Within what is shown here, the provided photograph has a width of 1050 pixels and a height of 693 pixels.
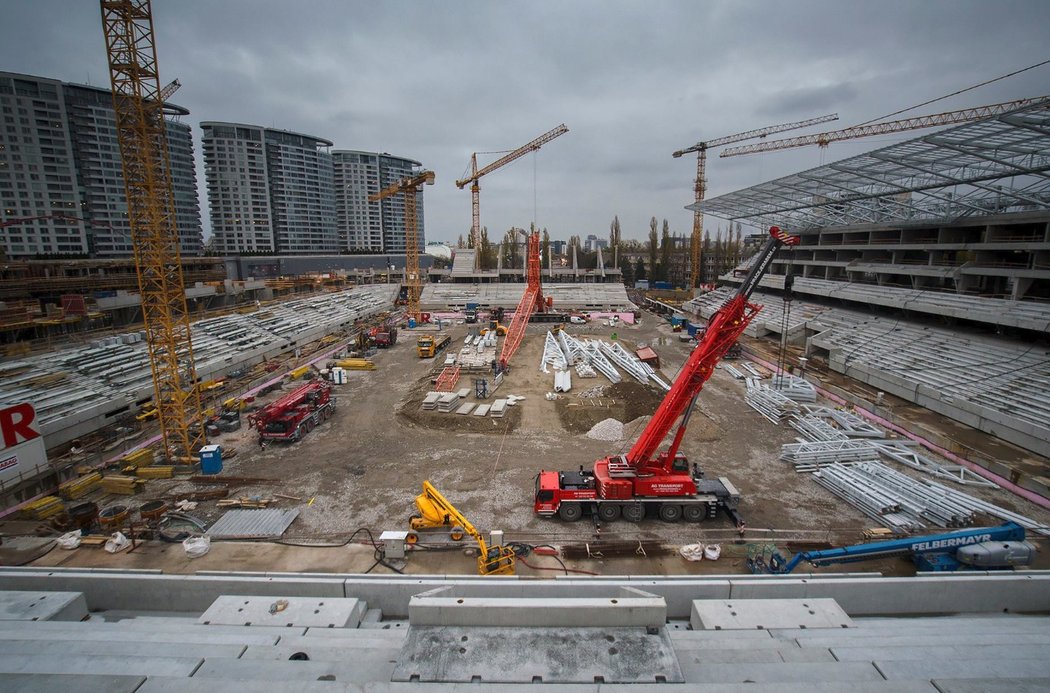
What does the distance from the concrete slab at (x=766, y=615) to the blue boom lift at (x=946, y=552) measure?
7296mm

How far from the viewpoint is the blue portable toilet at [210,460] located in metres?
14.9

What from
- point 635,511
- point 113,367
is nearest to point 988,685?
point 635,511

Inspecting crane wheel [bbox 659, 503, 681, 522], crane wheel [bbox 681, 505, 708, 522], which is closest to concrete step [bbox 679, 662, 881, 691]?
crane wheel [bbox 659, 503, 681, 522]

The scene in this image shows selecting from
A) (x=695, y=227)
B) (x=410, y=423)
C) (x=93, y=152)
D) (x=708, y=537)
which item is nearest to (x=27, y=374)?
(x=410, y=423)

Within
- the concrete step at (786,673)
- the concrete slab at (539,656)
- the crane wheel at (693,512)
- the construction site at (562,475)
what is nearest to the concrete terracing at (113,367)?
the construction site at (562,475)

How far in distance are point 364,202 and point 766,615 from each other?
3914 inches

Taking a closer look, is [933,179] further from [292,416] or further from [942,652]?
[292,416]

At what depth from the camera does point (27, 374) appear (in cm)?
1873

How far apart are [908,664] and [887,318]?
34.5m

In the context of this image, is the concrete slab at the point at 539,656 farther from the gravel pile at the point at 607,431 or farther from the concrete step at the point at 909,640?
the gravel pile at the point at 607,431

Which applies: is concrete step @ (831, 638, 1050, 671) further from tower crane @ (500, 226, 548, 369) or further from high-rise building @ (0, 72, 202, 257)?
high-rise building @ (0, 72, 202, 257)

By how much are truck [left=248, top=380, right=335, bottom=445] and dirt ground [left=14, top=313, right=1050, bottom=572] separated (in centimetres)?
42

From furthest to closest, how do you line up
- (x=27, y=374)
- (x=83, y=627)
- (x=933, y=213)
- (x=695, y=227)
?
(x=695, y=227)
(x=933, y=213)
(x=27, y=374)
(x=83, y=627)

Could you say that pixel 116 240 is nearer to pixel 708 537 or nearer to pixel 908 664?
A: pixel 708 537
